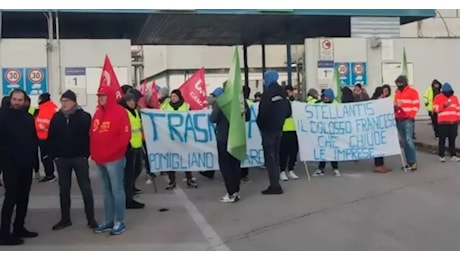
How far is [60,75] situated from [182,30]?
774 cm

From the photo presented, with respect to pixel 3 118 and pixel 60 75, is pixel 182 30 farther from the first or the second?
pixel 3 118

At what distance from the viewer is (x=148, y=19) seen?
881 inches

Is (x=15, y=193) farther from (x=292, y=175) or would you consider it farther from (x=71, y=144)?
(x=292, y=175)

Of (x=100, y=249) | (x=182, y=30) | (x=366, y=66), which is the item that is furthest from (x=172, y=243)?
(x=182, y=30)

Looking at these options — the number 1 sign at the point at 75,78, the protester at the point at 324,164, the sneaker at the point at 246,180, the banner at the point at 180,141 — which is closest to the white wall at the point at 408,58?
the number 1 sign at the point at 75,78

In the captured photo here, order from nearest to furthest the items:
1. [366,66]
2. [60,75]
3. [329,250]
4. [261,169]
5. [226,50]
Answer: [329,250] → [261,169] → [60,75] → [366,66] → [226,50]

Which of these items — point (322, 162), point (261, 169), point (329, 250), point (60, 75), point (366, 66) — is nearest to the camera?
point (329, 250)

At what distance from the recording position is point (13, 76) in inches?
741

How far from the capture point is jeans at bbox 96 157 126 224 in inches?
291

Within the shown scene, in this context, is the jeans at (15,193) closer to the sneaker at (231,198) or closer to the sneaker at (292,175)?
the sneaker at (231,198)

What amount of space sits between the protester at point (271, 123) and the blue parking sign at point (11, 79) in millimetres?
11114

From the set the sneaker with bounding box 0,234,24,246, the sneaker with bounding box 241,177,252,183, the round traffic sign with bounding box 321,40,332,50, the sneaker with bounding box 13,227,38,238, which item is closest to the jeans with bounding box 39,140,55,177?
the sneaker with bounding box 241,177,252,183

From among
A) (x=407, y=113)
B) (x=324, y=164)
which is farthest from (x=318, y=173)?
(x=407, y=113)

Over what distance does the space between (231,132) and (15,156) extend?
10.3 feet
